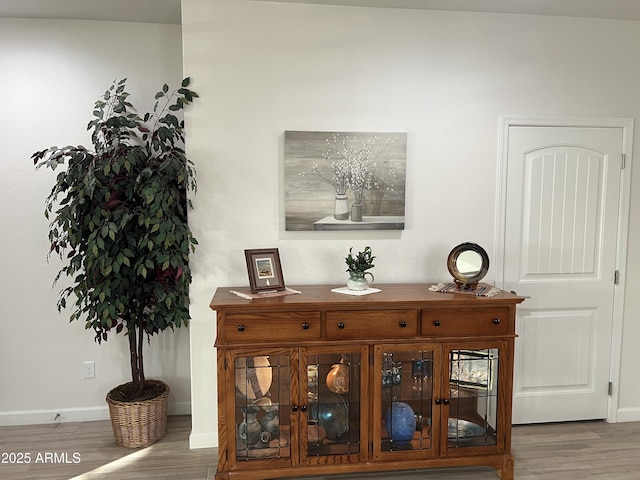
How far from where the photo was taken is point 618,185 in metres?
3.32

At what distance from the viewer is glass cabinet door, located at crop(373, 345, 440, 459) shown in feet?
8.75

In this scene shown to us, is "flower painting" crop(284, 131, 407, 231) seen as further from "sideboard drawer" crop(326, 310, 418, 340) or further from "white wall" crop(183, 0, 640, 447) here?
"sideboard drawer" crop(326, 310, 418, 340)

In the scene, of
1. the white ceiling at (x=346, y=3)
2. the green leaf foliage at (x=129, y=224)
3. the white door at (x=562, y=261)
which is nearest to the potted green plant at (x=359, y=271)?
the green leaf foliage at (x=129, y=224)

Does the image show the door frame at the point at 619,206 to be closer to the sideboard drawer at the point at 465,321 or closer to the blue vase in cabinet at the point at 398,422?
the sideboard drawer at the point at 465,321

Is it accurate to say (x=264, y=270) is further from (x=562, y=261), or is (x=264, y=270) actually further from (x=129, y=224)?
(x=562, y=261)

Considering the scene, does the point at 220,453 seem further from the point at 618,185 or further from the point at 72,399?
the point at 618,185

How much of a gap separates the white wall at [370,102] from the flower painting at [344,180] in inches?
2.9

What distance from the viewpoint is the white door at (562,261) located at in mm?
3240

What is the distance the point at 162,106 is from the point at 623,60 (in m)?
2.98

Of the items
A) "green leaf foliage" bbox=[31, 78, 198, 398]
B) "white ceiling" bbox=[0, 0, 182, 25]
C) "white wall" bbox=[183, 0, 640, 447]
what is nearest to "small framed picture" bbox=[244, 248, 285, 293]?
"white wall" bbox=[183, 0, 640, 447]

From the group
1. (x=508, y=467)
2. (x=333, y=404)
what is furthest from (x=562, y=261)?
(x=333, y=404)

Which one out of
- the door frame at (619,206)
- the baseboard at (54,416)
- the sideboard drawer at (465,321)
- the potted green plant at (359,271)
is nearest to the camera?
the sideboard drawer at (465,321)

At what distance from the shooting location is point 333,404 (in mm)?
2668

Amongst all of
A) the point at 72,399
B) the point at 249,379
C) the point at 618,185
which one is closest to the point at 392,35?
the point at 618,185
